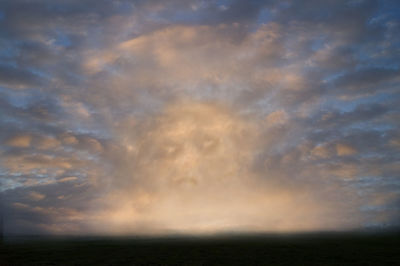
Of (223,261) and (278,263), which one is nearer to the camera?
(278,263)

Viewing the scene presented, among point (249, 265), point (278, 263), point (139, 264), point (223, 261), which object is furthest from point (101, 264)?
point (278, 263)

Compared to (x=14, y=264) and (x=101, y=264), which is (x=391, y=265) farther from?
(x=14, y=264)

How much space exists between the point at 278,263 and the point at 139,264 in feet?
98.2

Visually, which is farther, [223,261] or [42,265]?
[223,261]

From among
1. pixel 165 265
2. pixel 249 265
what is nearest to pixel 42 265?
pixel 165 265

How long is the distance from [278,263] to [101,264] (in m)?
38.8

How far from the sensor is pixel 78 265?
64250 mm

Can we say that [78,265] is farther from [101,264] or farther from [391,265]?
[391,265]

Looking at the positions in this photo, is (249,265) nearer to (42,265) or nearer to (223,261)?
(223,261)

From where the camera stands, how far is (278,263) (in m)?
62.9

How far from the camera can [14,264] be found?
6350cm

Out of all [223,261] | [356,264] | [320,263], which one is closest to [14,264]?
[223,261]

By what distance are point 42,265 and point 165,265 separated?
2659 cm

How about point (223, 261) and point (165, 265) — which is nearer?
point (165, 265)
